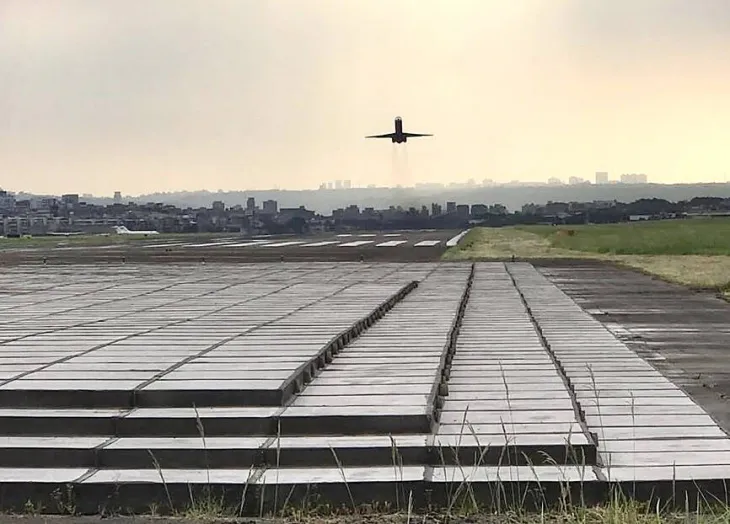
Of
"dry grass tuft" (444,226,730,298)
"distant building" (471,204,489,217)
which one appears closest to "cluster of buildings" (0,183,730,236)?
"distant building" (471,204,489,217)

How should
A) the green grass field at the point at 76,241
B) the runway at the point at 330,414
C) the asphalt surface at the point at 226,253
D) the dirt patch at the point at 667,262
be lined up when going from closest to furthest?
the runway at the point at 330,414 < the dirt patch at the point at 667,262 < the asphalt surface at the point at 226,253 < the green grass field at the point at 76,241

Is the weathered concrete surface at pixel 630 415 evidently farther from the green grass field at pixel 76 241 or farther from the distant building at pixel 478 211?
the distant building at pixel 478 211

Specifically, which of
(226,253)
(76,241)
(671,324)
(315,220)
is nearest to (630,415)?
(671,324)

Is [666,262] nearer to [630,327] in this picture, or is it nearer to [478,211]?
[630,327]

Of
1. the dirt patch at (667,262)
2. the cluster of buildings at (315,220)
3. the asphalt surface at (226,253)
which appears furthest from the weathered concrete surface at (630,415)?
the cluster of buildings at (315,220)

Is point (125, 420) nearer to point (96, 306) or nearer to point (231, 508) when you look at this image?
point (231, 508)

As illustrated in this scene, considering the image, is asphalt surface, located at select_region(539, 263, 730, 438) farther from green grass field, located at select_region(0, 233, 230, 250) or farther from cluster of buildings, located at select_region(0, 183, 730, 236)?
cluster of buildings, located at select_region(0, 183, 730, 236)

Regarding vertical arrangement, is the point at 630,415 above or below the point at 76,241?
above

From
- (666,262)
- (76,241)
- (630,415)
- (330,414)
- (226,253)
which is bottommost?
(666,262)

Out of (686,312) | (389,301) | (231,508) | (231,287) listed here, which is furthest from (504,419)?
(231,287)
